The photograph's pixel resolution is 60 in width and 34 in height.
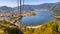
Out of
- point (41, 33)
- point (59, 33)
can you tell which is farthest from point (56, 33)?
point (41, 33)

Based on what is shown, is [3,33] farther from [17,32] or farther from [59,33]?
[59,33]

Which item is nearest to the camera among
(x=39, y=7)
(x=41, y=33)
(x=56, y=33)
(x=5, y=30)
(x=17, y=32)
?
(x=56, y=33)

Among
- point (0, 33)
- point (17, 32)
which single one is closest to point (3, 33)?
point (0, 33)

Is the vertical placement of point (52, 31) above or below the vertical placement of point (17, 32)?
above

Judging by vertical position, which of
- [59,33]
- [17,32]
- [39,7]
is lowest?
[39,7]

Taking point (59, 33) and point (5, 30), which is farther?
point (5, 30)

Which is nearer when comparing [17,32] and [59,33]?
[59,33]

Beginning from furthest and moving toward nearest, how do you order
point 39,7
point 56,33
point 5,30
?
1. point 39,7
2. point 5,30
3. point 56,33

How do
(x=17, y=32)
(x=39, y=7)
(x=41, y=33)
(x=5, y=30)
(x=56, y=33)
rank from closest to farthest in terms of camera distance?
(x=56, y=33) < (x=41, y=33) < (x=5, y=30) < (x=17, y=32) < (x=39, y=7)

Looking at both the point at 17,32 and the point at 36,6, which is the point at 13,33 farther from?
the point at 36,6
